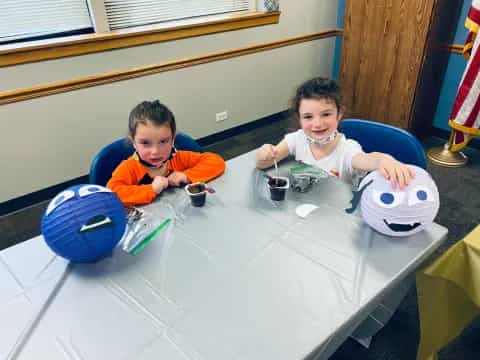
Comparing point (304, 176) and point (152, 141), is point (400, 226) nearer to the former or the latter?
point (304, 176)

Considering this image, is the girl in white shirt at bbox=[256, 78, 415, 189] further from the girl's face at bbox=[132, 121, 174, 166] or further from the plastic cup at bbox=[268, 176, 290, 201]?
the girl's face at bbox=[132, 121, 174, 166]

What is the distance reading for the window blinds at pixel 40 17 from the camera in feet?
6.54

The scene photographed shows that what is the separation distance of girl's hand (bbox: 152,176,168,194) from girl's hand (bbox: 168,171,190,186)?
2 cm

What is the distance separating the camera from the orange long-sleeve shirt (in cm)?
112

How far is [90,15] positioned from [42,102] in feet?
2.02

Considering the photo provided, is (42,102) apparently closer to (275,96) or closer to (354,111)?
(275,96)

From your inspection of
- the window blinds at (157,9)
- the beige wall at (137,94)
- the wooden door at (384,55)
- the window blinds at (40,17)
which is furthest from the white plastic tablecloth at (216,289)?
the wooden door at (384,55)

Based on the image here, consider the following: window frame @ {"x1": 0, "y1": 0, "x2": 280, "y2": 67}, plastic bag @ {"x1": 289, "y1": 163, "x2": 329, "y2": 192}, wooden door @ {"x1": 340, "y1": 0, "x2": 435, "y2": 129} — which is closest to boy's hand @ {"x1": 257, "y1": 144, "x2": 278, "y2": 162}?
plastic bag @ {"x1": 289, "y1": 163, "x2": 329, "y2": 192}

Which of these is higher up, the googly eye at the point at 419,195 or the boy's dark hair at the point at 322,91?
the boy's dark hair at the point at 322,91

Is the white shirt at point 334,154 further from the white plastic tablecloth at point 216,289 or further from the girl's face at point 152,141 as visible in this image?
the girl's face at point 152,141

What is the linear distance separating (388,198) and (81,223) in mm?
743

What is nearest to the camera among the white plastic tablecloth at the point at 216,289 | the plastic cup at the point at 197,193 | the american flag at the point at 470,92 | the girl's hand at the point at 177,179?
the white plastic tablecloth at the point at 216,289

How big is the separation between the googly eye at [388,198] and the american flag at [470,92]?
1.91 meters

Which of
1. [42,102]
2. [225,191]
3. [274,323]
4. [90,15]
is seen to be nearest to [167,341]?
[274,323]
